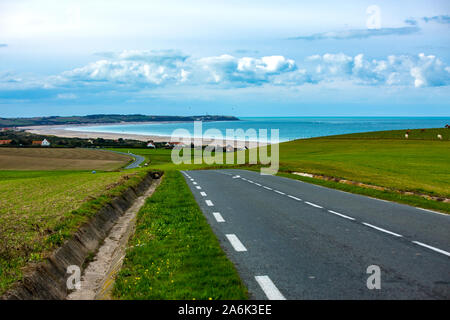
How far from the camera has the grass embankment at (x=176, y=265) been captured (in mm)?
5961

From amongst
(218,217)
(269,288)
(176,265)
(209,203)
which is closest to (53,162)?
(209,203)

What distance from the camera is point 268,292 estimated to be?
232 inches

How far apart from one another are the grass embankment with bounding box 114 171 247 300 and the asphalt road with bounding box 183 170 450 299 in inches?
12.8

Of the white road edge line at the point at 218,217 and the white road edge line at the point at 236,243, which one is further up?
the white road edge line at the point at 236,243

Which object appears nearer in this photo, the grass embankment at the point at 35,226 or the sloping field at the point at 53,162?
the grass embankment at the point at 35,226

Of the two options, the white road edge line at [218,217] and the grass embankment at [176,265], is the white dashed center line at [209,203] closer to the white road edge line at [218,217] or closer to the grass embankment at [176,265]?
the white road edge line at [218,217]

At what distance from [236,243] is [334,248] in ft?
6.89

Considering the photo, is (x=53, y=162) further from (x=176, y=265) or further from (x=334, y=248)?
(x=334, y=248)

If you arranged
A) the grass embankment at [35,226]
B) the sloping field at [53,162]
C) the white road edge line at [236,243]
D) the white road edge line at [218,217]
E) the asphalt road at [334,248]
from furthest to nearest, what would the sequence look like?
the sloping field at [53,162] → the white road edge line at [218,217] → the white road edge line at [236,243] → the grass embankment at [35,226] → the asphalt road at [334,248]

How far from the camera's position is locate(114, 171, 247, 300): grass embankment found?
5961 millimetres

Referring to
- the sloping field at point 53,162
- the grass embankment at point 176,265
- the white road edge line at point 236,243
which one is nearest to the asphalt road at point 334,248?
the white road edge line at point 236,243

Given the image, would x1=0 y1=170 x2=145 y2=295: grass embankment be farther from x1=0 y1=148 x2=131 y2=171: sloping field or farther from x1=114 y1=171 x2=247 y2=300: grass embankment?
x1=0 y1=148 x2=131 y2=171: sloping field

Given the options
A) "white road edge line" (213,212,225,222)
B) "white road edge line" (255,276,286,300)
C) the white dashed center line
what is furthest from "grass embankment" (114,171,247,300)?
the white dashed center line

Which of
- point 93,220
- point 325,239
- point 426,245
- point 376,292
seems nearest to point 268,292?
point 376,292
